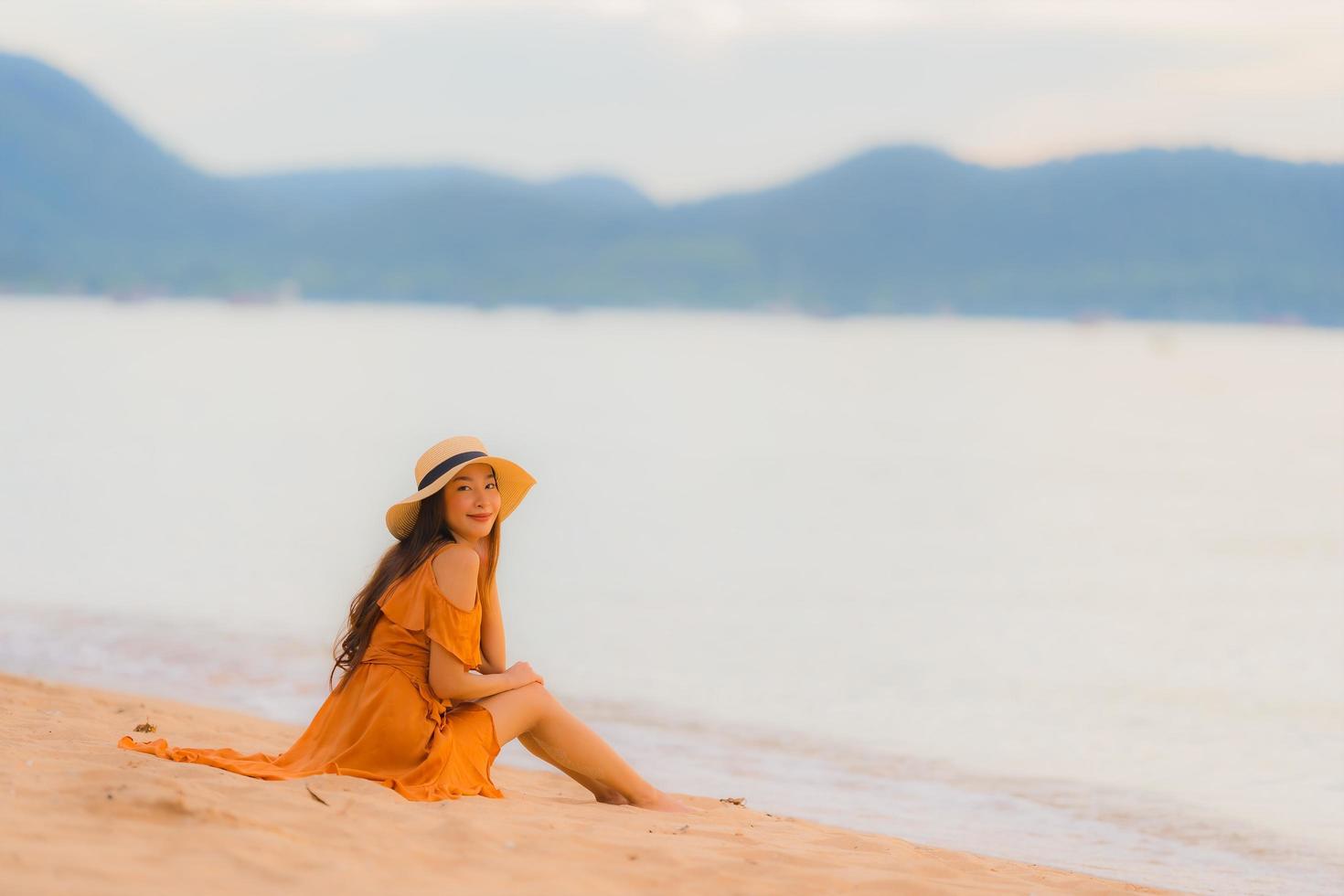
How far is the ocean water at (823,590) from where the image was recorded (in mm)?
6879

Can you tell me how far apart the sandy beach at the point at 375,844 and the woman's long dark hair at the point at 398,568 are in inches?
15.8

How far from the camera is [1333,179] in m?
137

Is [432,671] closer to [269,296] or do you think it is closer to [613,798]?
[613,798]

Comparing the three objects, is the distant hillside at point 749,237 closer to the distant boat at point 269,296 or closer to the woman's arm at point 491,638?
the distant boat at point 269,296

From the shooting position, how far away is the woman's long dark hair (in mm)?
4297

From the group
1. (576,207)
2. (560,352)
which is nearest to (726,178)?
(576,207)

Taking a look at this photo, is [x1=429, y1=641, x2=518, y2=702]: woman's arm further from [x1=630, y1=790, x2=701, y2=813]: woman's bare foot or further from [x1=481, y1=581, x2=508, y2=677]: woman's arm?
[x1=630, y1=790, x2=701, y2=813]: woman's bare foot

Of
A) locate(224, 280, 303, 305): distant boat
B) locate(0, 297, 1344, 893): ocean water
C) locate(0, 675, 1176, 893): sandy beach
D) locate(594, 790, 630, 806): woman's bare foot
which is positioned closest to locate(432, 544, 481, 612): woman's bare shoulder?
locate(0, 675, 1176, 893): sandy beach

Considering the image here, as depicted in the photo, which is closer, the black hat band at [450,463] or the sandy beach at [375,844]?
the sandy beach at [375,844]

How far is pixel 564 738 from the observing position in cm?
455

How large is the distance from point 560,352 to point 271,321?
3775 centimetres

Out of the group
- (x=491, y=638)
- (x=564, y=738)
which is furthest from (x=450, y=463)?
(x=564, y=738)

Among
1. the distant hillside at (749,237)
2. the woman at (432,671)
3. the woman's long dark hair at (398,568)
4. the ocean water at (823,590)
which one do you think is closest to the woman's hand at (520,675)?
the woman at (432,671)

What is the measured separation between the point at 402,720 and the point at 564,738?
0.55 m
